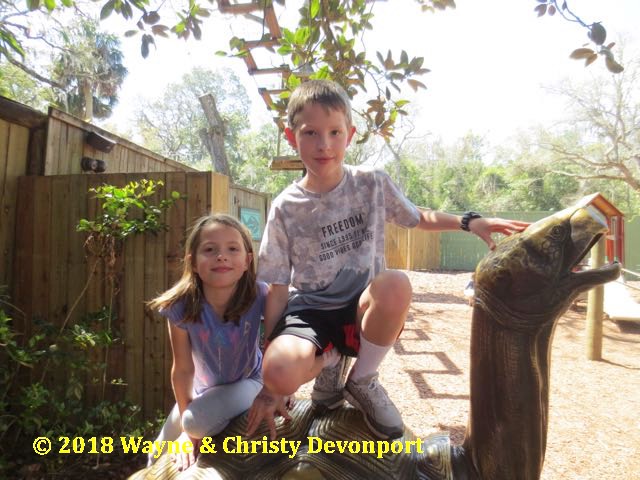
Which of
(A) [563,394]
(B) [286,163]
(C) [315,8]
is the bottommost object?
(A) [563,394]

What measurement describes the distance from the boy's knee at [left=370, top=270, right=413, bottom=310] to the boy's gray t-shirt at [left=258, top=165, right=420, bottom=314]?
0.26 metres

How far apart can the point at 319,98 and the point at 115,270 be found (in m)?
2.90

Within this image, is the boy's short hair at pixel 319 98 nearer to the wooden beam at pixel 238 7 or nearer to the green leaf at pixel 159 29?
the green leaf at pixel 159 29

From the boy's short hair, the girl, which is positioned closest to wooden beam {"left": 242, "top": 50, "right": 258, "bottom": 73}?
the girl

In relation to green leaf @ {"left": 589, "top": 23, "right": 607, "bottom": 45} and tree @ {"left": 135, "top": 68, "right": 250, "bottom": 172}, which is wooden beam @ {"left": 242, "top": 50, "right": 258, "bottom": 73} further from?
tree @ {"left": 135, "top": 68, "right": 250, "bottom": 172}

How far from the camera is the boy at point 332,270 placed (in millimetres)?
1409

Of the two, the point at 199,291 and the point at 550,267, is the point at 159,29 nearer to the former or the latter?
the point at 199,291

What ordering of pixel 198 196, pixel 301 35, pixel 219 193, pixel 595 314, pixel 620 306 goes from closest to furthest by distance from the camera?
pixel 301 35 < pixel 198 196 < pixel 219 193 < pixel 595 314 < pixel 620 306

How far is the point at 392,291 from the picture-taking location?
1396 millimetres

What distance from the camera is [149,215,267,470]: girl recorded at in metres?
1.87

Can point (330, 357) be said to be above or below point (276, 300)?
below

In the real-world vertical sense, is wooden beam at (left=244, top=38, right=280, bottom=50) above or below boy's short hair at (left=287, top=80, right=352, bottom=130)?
above

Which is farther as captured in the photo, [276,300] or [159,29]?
[159,29]

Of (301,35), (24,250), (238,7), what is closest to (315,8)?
(301,35)
